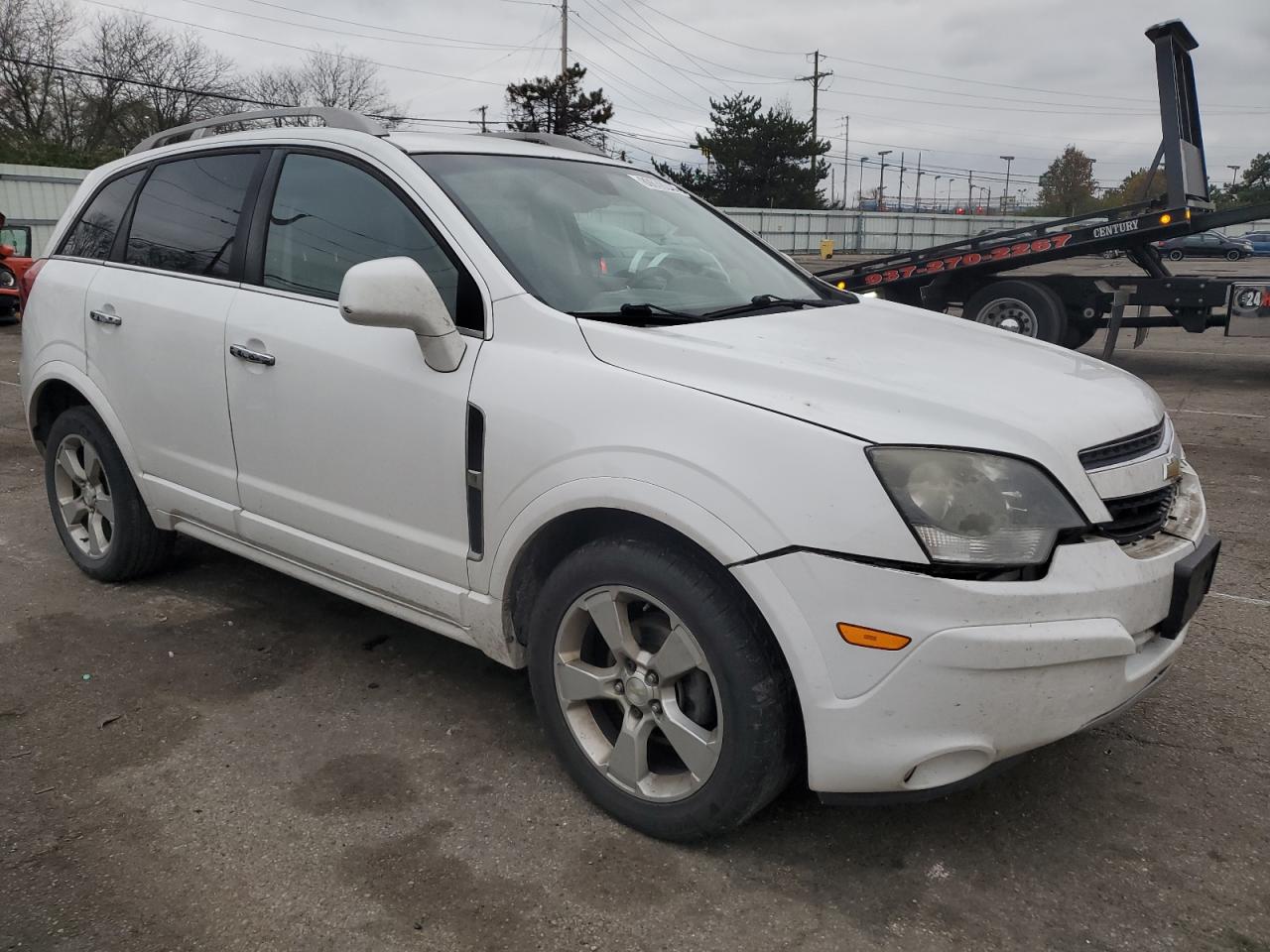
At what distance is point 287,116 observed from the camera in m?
3.65

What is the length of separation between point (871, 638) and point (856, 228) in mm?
46063

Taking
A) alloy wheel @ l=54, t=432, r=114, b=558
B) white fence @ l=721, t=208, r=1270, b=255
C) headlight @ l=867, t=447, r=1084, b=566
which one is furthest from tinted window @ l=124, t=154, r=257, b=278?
white fence @ l=721, t=208, r=1270, b=255

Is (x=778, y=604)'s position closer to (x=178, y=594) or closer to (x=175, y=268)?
(x=175, y=268)

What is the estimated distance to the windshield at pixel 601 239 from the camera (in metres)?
2.96

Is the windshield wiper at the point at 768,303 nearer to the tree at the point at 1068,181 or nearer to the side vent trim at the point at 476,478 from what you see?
the side vent trim at the point at 476,478

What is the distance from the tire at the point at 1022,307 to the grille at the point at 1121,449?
8.63 meters

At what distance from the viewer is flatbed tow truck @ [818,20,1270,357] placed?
988cm

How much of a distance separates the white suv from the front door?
0.01m

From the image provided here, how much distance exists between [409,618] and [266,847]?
78 centimetres

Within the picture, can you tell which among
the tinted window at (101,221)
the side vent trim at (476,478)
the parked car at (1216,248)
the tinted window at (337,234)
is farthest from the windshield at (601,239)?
the parked car at (1216,248)

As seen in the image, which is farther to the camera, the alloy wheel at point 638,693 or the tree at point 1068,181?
the tree at point 1068,181

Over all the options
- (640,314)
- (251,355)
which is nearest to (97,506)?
(251,355)

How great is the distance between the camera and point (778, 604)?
7.36ft

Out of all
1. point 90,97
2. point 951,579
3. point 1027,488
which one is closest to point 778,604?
point 951,579
